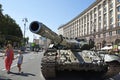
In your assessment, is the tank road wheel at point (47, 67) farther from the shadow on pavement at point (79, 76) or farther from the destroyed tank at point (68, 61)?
the shadow on pavement at point (79, 76)

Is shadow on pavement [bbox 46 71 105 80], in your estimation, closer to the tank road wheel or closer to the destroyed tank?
the destroyed tank

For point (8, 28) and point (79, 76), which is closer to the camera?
point (79, 76)

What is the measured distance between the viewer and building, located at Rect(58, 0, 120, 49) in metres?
77.6

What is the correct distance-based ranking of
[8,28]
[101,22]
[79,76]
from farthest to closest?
[8,28]
[101,22]
[79,76]

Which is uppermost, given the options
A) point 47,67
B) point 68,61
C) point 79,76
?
point 68,61

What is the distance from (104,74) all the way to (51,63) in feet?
8.88

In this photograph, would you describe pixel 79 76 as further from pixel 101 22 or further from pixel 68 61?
pixel 101 22

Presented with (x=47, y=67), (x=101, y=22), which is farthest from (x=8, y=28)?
(x=47, y=67)

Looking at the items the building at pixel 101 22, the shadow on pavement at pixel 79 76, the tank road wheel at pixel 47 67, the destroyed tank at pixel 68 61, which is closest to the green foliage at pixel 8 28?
the building at pixel 101 22

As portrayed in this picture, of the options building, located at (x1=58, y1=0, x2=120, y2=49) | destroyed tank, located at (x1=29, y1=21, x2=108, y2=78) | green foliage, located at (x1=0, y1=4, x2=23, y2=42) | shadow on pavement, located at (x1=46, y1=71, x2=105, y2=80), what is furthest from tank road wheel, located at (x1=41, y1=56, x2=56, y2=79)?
building, located at (x1=58, y1=0, x2=120, y2=49)

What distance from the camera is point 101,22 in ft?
295

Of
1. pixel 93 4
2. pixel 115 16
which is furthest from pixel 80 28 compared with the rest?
pixel 115 16

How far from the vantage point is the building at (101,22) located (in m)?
77.6

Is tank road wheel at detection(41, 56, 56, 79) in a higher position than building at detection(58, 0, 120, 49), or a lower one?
lower
